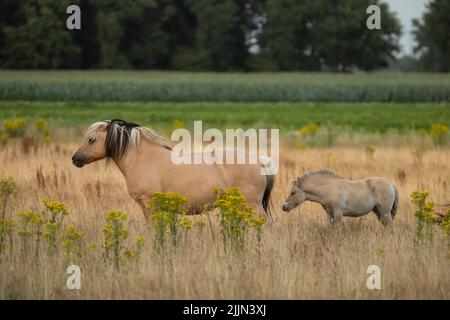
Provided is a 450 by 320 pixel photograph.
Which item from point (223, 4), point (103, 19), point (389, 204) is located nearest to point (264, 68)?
point (223, 4)

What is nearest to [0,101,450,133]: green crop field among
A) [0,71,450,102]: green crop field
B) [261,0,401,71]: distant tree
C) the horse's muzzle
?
[0,71,450,102]: green crop field

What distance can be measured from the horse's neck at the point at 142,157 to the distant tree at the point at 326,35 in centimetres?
6599

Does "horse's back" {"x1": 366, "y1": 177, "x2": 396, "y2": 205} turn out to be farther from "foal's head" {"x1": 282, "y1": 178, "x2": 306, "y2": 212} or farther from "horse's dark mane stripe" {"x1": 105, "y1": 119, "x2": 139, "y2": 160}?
"horse's dark mane stripe" {"x1": 105, "y1": 119, "x2": 139, "y2": 160}

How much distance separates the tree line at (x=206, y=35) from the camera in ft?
233

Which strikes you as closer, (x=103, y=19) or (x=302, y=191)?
(x=302, y=191)

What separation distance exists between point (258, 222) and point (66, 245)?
1869 mm

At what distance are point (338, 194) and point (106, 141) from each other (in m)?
2.77

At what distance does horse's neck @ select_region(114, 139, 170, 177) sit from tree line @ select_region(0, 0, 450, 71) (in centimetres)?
5995

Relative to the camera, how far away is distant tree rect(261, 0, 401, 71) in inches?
2972

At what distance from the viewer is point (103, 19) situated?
71938 mm

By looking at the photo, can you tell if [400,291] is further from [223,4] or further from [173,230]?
[223,4]

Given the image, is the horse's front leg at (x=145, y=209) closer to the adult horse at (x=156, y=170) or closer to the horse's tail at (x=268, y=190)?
the adult horse at (x=156, y=170)

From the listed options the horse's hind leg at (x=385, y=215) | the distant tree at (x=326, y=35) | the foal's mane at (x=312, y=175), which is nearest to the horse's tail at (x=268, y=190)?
the foal's mane at (x=312, y=175)
